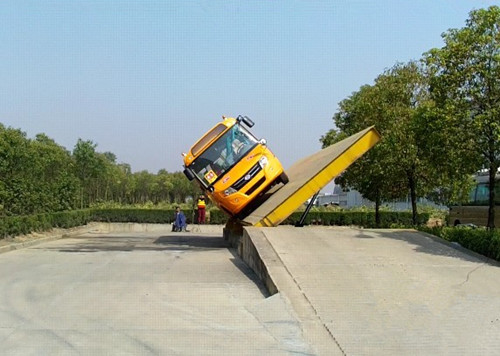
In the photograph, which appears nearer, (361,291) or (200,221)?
(361,291)

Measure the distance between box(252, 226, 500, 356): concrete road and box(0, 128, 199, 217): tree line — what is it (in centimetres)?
1279

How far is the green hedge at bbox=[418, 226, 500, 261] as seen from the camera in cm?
969

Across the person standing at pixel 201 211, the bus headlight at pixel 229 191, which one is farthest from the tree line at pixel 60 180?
the bus headlight at pixel 229 191

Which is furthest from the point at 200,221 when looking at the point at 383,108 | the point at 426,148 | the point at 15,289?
the point at 15,289

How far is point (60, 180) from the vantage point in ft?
84.8

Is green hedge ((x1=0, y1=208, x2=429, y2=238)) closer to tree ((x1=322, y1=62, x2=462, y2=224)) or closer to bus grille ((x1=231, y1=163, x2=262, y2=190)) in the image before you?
tree ((x1=322, y1=62, x2=462, y2=224))

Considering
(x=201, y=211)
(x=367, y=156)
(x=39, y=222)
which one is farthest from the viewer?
Answer: (x=201, y=211)

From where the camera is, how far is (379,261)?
29.4ft

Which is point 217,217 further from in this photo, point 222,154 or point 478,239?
point 478,239

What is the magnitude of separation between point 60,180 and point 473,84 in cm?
1948

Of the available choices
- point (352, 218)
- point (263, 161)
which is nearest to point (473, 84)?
point (263, 161)

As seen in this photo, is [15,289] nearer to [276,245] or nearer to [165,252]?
[276,245]

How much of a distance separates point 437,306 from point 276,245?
141 inches

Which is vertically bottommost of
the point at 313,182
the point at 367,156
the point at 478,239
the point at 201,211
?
the point at 478,239
